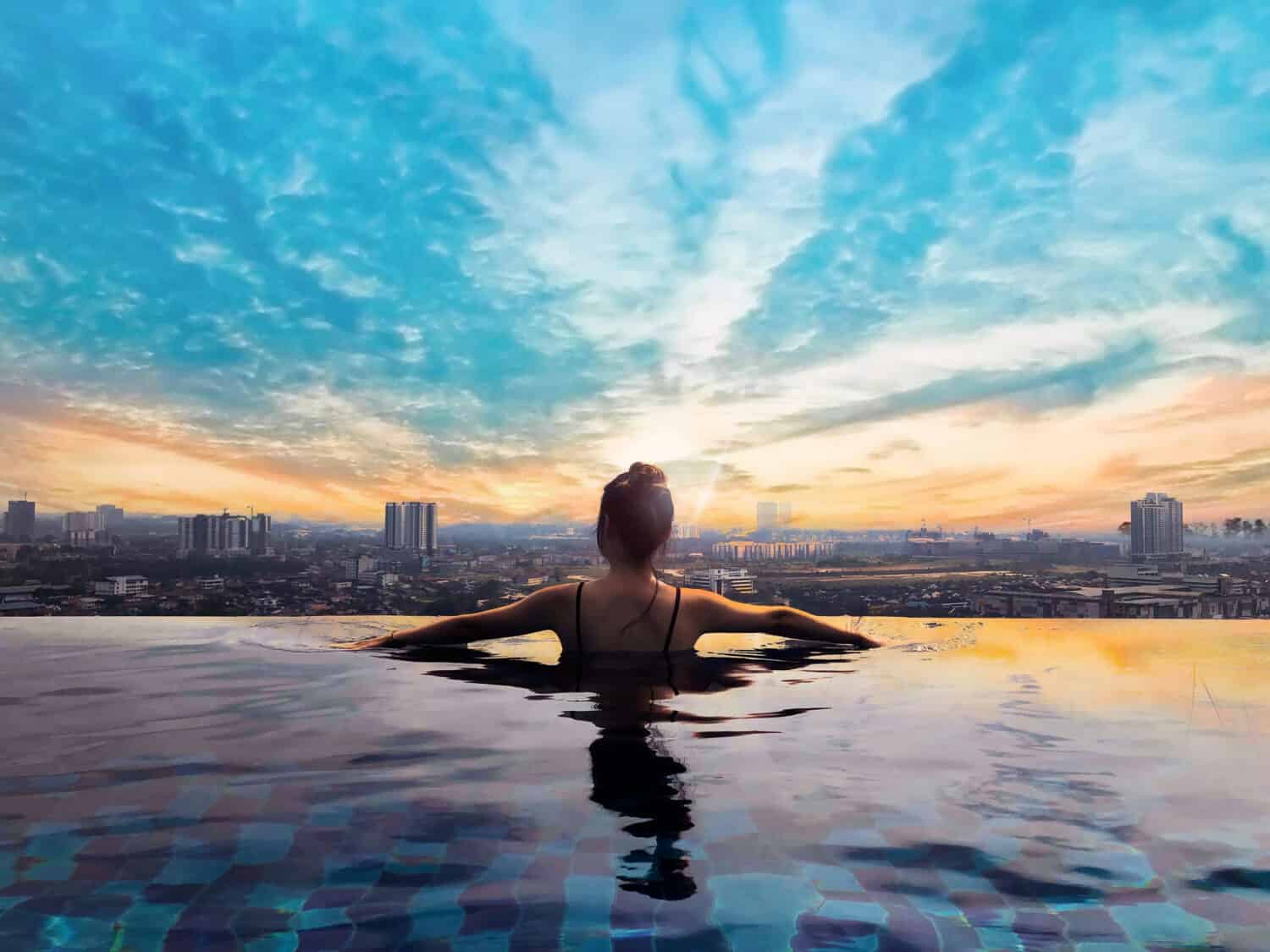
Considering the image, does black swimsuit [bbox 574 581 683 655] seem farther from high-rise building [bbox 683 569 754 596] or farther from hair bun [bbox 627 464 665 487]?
hair bun [bbox 627 464 665 487]

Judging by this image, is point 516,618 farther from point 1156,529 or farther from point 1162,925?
point 1156,529

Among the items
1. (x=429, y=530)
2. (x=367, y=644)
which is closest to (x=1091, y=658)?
(x=367, y=644)

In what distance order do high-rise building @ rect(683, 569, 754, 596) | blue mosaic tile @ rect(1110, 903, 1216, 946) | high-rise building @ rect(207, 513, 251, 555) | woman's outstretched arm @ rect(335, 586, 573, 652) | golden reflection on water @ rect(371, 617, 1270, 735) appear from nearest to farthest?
blue mosaic tile @ rect(1110, 903, 1216, 946), golden reflection on water @ rect(371, 617, 1270, 735), woman's outstretched arm @ rect(335, 586, 573, 652), high-rise building @ rect(683, 569, 754, 596), high-rise building @ rect(207, 513, 251, 555)

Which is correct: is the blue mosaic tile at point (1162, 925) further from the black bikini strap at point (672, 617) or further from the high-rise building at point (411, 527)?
the high-rise building at point (411, 527)

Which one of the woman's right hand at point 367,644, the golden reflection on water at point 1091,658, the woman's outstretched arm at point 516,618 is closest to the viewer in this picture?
the golden reflection on water at point 1091,658

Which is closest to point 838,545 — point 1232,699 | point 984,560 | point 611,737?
point 984,560

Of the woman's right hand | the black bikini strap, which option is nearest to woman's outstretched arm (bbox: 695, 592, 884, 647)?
the black bikini strap

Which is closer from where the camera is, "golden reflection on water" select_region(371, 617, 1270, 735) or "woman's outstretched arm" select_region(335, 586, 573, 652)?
"golden reflection on water" select_region(371, 617, 1270, 735)

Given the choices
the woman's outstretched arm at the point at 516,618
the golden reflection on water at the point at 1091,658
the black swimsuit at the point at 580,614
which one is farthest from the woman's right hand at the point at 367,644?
the black swimsuit at the point at 580,614
